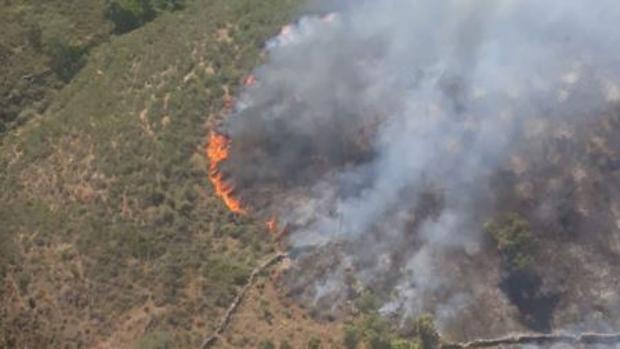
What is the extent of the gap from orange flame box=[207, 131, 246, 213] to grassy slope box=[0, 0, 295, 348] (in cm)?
65

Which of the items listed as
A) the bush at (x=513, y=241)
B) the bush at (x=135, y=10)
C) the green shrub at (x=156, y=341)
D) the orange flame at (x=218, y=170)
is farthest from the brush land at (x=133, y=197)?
the bush at (x=513, y=241)

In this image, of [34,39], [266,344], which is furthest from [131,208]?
[34,39]

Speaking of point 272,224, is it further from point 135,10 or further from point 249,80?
point 135,10

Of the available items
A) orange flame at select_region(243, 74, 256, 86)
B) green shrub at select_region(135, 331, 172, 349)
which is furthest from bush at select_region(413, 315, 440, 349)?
orange flame at select_region(243, 74, 256, 86)

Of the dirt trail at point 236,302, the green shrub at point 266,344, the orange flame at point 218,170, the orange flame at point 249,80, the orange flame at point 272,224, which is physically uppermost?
the orange flame at point 249,80

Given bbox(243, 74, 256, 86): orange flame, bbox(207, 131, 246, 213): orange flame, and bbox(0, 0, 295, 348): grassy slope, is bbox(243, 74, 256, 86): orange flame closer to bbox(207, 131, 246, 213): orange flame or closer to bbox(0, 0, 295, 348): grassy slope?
bbox(0, 0, 295, 348): grassy slope

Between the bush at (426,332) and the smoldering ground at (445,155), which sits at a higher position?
the smoldering ground at (445,155)

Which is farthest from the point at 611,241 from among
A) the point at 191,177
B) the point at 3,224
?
the point at 3,224

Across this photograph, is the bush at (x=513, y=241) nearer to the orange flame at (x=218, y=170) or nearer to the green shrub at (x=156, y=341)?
the orange flame at (x=218, y=170)

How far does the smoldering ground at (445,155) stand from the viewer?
167 ft

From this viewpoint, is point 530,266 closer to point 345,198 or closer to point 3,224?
point 345,198

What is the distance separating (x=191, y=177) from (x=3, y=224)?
12703mm

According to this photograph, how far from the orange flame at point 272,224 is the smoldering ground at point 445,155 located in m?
0.68

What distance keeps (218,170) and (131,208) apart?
618 cm
